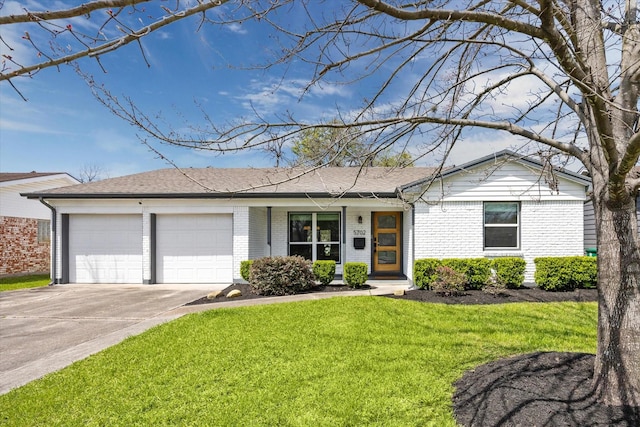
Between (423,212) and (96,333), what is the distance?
28.6ft

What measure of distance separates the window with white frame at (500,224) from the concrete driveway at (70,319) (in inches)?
344

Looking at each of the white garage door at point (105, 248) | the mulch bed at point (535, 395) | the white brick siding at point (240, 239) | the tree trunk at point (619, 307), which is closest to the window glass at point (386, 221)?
the white brick siding at point (240, 239)

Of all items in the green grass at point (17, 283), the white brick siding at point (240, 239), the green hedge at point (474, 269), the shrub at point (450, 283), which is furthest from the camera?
the green grass at point (17, 283)

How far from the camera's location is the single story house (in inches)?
422

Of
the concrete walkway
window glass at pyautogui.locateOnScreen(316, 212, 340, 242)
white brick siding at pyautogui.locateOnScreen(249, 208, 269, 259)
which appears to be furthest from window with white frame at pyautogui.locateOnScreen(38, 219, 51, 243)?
window glass at pyautogui.locateOnScreen(316, 212, 340, 242)

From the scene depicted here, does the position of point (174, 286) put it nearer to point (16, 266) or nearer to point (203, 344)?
point (203, 344)

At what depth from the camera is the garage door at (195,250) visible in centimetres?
1258

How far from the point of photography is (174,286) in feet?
39.4

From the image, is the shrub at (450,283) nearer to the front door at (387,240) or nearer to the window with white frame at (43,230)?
the front door at (387,240)

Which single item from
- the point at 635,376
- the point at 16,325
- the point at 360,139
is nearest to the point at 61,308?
the point at 16,325

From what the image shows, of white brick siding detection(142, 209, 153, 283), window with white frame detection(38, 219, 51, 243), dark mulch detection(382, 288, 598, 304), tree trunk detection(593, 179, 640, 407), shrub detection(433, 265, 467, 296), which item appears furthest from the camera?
window with white frame detection(38, 219, 51, 243)

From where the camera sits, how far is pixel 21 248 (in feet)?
54.1

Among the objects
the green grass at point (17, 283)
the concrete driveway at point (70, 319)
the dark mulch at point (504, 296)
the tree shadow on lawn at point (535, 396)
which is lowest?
the green grass at point (17, 283)

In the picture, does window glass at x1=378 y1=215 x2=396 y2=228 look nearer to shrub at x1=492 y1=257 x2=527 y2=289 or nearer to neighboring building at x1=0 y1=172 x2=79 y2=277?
shrub at x1=492 y1=257 x2=527 y2=289
